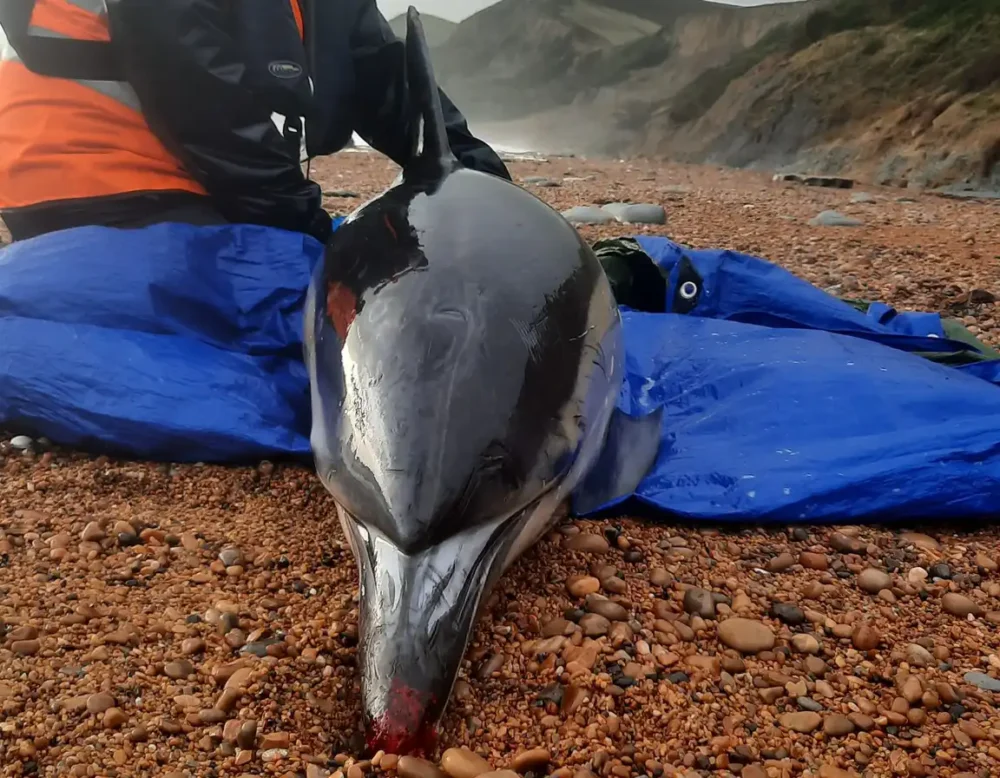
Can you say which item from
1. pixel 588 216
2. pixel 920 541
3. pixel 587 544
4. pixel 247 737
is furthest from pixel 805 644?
pixel 588 216

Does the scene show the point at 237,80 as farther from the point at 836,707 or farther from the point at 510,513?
the point at 836,707

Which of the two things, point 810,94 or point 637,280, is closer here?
point 637,280

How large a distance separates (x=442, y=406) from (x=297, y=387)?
167cm

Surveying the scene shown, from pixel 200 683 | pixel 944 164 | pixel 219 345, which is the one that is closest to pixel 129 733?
pixel 200 683

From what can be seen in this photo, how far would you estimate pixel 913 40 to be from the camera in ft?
70.4

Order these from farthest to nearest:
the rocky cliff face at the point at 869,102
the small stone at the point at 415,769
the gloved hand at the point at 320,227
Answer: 1. the rocky cliff face at the point at 869,102
2. the gloved hand at the point at 320,227
3. the small stone at the point at 415,769

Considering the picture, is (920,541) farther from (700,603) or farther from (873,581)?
(700,603)

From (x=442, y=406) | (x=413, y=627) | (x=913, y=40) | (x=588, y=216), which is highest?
(x=913, y=40)

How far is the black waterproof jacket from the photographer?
3.77 meters

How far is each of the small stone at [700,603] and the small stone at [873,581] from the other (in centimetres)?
51

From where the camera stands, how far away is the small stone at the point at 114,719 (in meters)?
1.95

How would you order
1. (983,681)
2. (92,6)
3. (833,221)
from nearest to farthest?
(983,681) < (92,6) < (833,221)

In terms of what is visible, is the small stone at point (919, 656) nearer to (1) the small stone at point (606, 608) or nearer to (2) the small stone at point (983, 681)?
(2) the small stone at point (983, 681)

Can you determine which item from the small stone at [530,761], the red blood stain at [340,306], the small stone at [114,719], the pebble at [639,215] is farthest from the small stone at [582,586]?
the pebble at [639,215]
